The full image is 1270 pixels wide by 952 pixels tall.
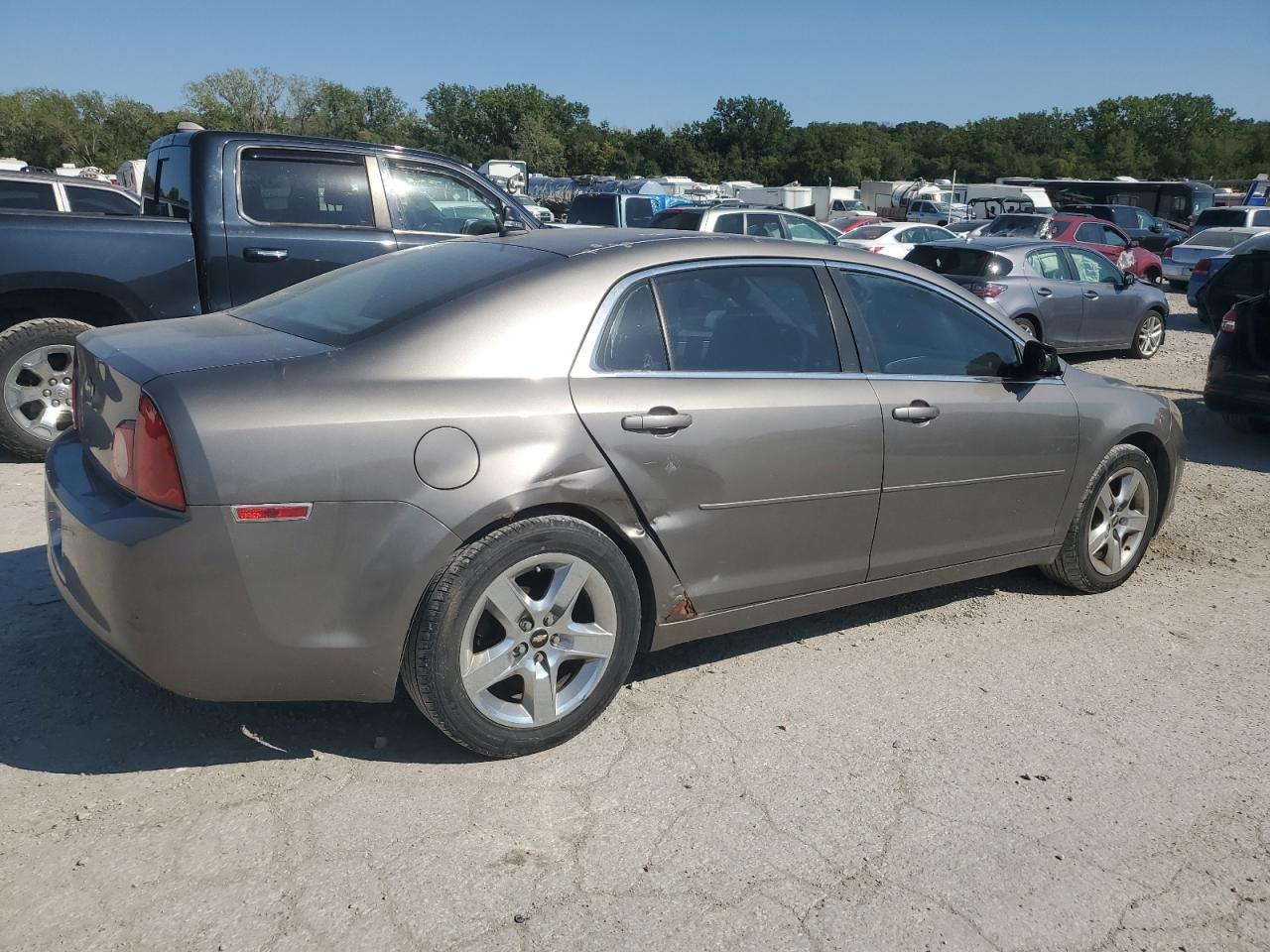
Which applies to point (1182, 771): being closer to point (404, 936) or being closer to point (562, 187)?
point (404, 936)

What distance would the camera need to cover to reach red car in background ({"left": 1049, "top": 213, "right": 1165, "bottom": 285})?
65.1 feet

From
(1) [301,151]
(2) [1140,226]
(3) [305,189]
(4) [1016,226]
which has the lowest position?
(2) [1140,226]

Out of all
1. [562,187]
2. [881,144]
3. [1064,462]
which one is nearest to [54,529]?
[1064,462]

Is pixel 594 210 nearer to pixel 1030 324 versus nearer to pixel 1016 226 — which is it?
pixel 1030 324

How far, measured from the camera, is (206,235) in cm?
657

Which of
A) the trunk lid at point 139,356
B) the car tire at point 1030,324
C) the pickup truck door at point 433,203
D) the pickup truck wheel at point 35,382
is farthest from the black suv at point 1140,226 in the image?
the trunk lid at point 139,356

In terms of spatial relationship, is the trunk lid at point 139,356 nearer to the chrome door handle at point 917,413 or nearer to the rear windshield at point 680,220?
the chrome door handle at point 917,413

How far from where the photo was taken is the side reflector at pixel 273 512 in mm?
2760

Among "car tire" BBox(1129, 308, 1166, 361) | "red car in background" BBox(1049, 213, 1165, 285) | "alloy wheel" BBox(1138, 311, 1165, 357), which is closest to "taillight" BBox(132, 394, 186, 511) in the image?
"car tire" BBox(1129, 308, 1166, 361)

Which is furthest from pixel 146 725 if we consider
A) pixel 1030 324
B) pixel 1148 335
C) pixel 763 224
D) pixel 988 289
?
pixel 1148 335

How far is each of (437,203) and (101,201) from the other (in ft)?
23.1

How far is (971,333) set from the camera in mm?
4465

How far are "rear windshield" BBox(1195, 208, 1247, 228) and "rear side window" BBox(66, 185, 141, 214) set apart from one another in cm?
2521

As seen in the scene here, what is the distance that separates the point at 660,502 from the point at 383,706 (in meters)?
1.20
